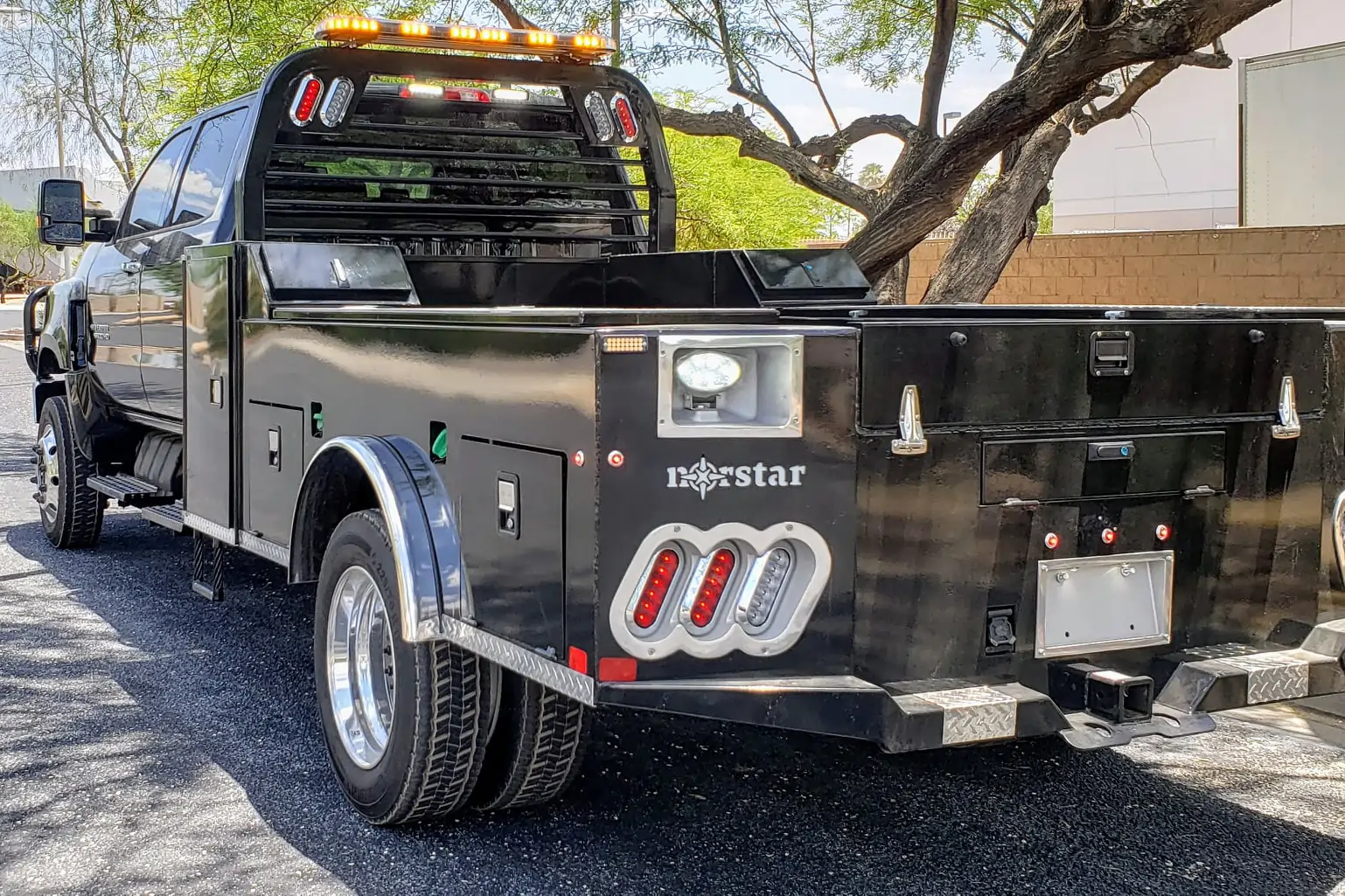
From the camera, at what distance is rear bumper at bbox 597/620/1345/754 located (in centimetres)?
328

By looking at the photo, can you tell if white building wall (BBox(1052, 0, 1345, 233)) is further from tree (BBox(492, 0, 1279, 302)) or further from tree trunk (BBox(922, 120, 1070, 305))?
tree trunk (BBox(922, 120, 1070, 305))

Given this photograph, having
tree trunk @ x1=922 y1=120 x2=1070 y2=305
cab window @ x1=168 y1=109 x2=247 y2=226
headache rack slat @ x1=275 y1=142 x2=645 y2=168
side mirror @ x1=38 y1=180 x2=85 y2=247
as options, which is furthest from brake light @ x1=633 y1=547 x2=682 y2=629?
tree trunk @ x1=922 y1=120 x2=1070 y2=305

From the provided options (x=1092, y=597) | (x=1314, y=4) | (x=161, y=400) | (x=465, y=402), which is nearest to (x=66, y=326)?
(x=161, y=400)

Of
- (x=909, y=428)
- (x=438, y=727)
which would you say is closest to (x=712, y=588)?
(x=909, y=428)

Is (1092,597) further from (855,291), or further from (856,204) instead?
(856,204)

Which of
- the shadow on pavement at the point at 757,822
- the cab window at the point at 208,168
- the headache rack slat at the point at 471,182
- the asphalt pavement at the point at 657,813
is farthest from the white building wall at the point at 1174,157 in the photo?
the shadow on pavement at the point at 757,822

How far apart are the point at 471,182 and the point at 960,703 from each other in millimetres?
3791

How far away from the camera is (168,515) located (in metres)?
6.29

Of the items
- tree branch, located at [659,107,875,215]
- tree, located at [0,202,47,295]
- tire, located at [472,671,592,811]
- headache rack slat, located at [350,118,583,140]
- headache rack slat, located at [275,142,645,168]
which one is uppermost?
tree, located at [0,202,47,295]

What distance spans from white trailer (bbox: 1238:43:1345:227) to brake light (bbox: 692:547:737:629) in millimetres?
12389

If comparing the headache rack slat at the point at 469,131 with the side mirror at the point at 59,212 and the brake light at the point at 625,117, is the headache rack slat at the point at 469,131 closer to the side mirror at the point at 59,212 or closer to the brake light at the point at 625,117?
the brake light at the point at 625,117

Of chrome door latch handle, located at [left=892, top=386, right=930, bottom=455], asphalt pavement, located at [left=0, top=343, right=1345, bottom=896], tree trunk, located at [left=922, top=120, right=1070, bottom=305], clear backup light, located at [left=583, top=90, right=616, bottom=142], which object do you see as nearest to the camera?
chrome door latch handle, located at [left=892, top=386, right=930, bottom=455]

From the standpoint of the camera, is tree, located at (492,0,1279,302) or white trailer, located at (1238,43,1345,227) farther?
white trailer, located at (1238,43,1345,227)

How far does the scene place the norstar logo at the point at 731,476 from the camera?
324cm
